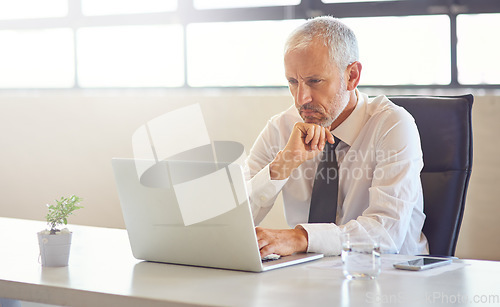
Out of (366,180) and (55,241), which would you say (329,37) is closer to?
(366,180)

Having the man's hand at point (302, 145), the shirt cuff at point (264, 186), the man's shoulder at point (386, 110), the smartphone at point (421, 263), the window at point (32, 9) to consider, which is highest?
the window at point (32, 9)

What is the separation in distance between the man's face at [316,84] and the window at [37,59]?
258cm

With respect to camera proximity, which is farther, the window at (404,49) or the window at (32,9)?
the window at (32,9)

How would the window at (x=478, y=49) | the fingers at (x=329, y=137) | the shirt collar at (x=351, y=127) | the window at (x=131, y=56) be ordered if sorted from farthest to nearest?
the window at (x=131, y=56) → the window at (x=478, y=49) → the shirt collar at (x=351, y=127) → the fingers at (x=329, y=137)

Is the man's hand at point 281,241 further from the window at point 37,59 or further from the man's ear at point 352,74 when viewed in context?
the window at point 37,59

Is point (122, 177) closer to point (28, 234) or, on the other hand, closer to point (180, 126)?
point (28, 234)

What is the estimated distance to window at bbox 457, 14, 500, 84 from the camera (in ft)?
10.7

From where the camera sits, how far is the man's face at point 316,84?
1.92 m

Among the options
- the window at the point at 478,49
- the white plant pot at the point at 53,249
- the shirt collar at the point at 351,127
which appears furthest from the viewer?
the window at the point at 478,49

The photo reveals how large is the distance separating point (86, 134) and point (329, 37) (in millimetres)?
2464

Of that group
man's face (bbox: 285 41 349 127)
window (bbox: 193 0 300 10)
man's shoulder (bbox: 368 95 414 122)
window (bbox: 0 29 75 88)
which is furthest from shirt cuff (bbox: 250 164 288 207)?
window (bbox: 0 29 75 88)

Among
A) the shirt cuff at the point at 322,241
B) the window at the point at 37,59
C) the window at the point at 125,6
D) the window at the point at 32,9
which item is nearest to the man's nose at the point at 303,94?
Result: the shirt cuff at the point at 322,241

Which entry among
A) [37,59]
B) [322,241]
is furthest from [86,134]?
[322,241]

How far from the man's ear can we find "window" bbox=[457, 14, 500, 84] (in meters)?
1.48
